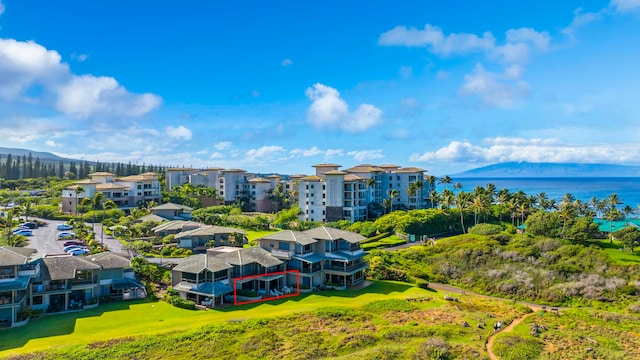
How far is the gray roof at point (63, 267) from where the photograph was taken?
129 feet

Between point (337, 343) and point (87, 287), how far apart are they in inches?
946

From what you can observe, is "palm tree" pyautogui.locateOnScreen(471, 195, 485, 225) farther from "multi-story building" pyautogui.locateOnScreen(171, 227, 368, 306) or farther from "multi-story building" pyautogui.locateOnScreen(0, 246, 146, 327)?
"multi-story building" pyautogui.locateOnScreen(0, 246, 146, 327)

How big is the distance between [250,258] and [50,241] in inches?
1421

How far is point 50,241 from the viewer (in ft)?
212

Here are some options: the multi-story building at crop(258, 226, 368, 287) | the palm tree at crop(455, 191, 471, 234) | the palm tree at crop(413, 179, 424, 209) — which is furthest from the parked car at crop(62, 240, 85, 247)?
the palm tree at crop(413, 179, 424, 209)

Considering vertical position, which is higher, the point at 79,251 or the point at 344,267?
the point at 79,251

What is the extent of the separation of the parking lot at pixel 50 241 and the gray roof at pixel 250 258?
70.6 ft

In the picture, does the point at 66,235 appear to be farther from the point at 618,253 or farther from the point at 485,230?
the point at 618,253

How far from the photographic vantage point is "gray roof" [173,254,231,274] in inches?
1676

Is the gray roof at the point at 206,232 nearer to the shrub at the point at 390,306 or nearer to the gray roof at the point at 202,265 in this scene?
the gray roof at the point at 202,265

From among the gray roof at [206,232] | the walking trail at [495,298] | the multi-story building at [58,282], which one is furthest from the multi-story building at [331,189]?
the multi-story building at [58,282]

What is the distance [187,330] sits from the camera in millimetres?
34188

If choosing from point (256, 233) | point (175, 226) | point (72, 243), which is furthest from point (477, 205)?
point (72, 243)

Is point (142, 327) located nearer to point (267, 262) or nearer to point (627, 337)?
point (267, 262)
